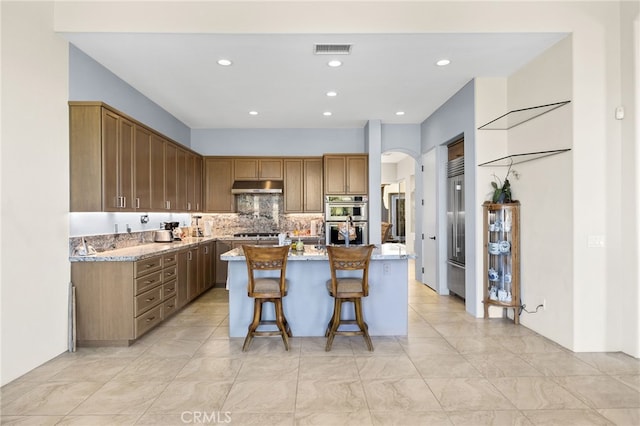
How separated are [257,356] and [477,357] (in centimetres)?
206

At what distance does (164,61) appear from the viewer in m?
3.97

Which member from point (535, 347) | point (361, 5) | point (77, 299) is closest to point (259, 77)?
point (361, 5)

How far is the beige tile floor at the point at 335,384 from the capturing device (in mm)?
2398

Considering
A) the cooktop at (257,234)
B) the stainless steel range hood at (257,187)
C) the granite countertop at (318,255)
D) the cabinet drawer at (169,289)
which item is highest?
the stainless steel range hood at (257,187)

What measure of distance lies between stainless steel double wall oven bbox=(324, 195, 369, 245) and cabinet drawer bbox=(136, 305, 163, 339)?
10.7 feet

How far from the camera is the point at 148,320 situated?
3.96 meters

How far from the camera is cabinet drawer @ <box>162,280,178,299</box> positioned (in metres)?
4.40

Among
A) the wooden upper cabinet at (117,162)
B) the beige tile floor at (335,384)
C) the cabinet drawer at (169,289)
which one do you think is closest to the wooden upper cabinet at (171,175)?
the wooden upper cabinet at (117,162)

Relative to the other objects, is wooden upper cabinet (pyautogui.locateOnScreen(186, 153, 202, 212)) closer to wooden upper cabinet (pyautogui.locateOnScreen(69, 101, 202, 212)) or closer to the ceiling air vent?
wooden upper cabinet (pyautogui.locateOnScreen(69, 101, 202, 212))

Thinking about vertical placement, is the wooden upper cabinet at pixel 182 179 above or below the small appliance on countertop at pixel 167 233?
above

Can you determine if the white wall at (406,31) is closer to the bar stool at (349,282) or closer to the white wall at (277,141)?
the bar stool at (349,282)

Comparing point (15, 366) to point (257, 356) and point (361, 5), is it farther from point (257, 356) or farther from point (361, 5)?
point (361, 5)

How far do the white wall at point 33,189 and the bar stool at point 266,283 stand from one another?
5.87 ft

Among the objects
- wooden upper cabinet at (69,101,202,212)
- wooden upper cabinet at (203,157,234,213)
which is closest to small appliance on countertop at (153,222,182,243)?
wooden upper cabinet at (69,101,202,212)
